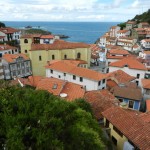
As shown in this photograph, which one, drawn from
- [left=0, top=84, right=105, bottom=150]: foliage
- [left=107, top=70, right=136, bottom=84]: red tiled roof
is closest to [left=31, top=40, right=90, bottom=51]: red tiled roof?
[left=107, top=70, right=136, bottom=84]: red tiled roof

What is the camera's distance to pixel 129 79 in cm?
3625

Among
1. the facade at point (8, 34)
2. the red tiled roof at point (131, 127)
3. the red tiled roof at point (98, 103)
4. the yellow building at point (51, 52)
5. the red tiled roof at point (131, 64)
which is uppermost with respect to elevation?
the facade at point (8, 34)

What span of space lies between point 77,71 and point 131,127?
68.6 ft

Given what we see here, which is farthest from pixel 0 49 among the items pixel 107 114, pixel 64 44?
A: pixel 107 114

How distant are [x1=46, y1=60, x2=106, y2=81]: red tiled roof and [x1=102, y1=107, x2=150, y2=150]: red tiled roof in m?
15.2

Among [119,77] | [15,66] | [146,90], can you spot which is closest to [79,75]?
[119,77]

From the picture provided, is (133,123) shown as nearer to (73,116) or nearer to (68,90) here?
(73,116)

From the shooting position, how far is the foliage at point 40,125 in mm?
A: 8594

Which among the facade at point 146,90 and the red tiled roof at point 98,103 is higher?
the red tiled roof at point 98,103

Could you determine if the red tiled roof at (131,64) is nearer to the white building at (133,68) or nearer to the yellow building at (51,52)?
the white building at (133,68)

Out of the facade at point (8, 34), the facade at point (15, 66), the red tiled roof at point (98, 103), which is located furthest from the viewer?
the facade at point (8, 34)

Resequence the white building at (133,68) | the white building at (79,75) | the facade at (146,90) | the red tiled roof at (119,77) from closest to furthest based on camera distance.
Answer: the facade at (146,90)
the white building at (79,75)
the red tiled roof at (119,77)
the white building at (133,68)

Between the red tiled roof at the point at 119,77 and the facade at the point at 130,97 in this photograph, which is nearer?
the facade at the point at 130,97

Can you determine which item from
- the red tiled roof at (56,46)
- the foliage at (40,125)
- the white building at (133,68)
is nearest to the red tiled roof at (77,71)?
the red tiled roof at (56,46)
